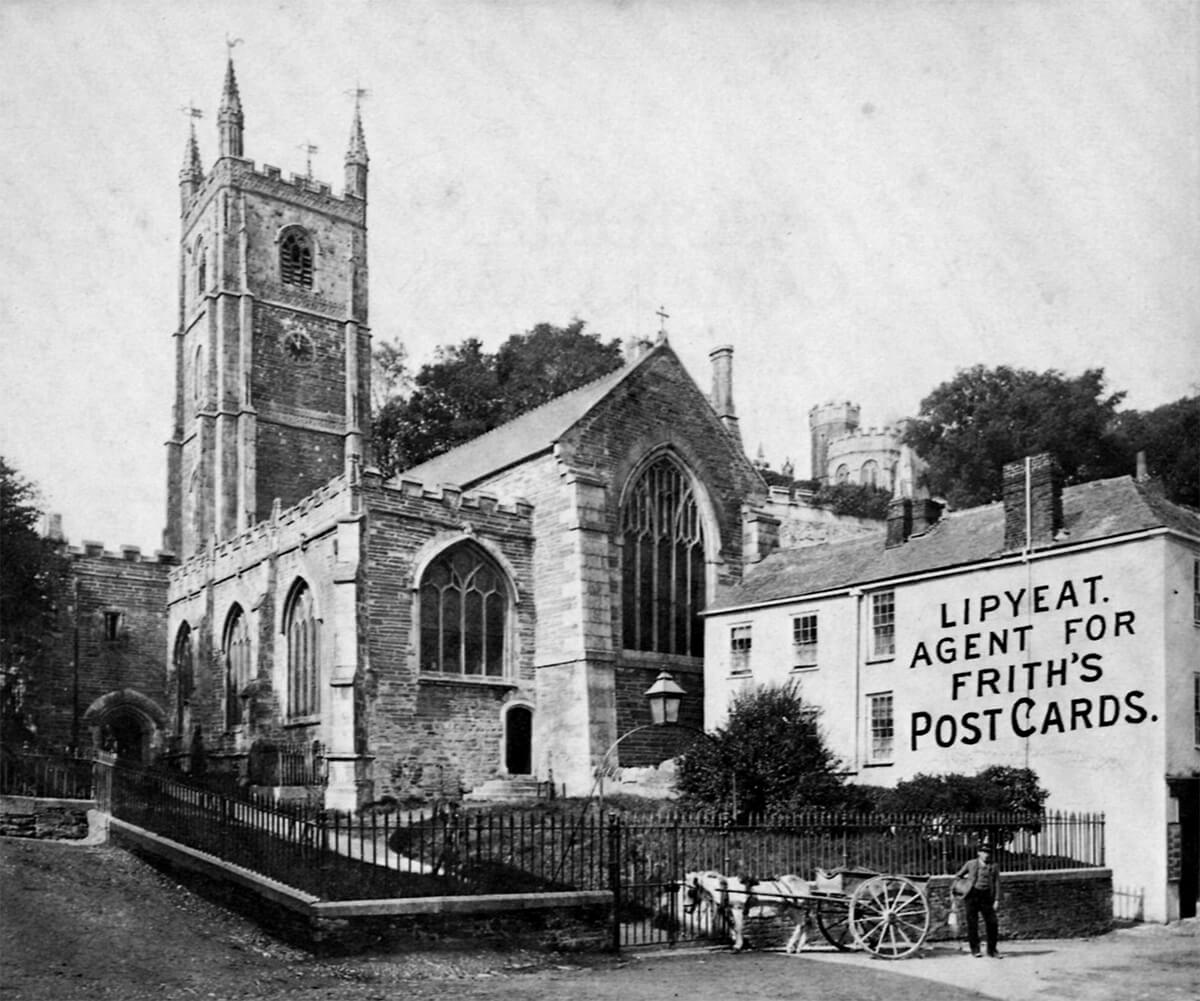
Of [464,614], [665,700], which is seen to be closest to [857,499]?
[464,614]

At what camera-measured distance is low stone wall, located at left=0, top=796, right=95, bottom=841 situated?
19828mm

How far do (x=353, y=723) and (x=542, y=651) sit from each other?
5.69 m

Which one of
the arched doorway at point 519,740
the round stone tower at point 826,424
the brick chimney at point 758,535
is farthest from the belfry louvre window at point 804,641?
the round stone tower at point 826,424

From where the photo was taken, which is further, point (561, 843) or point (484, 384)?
point (484, 384)

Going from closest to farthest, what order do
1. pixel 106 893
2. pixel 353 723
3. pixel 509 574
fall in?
pixel 106 893
pixel 353 723
pixel 509 574

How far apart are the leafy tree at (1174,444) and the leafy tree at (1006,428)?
26.7 inches

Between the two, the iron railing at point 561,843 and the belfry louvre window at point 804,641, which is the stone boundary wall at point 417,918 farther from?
the belfry louvre window at point 804,641

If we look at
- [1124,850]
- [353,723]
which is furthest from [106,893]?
[1124,850]

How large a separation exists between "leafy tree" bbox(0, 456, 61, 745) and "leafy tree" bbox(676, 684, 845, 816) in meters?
15.6

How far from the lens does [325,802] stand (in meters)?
28.2

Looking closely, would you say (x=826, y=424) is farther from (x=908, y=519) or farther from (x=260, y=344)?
(x=908, y=519)

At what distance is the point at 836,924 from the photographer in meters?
16.4

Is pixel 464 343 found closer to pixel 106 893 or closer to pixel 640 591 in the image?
pixel 640 591

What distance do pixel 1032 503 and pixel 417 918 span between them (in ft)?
51.6
